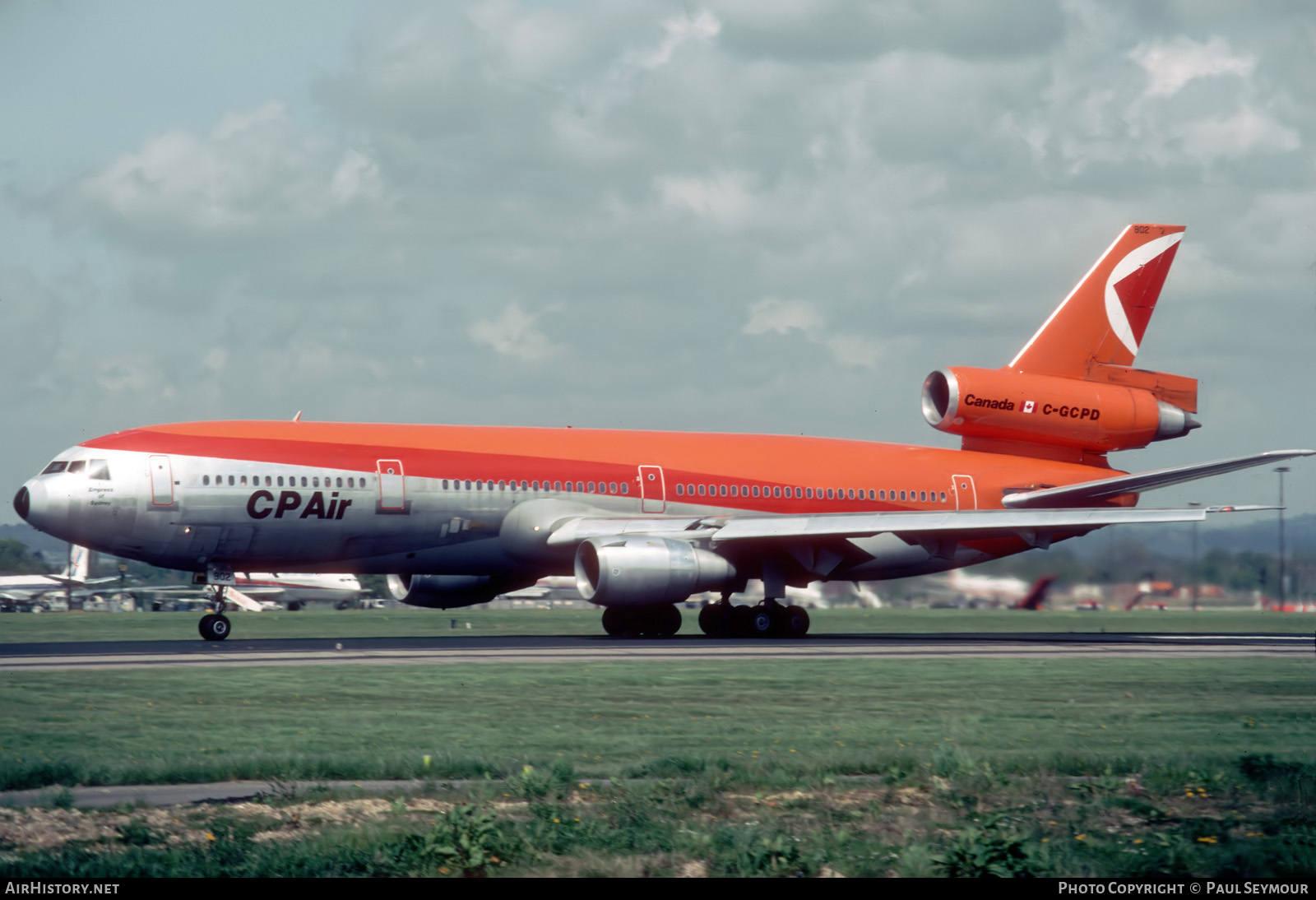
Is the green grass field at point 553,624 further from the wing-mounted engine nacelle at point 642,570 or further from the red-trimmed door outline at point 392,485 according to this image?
the wing-mounted engine nacelle at point 642,570

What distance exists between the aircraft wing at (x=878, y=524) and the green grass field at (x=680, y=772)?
1122 cm

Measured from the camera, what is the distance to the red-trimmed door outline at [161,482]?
31000 millimetres

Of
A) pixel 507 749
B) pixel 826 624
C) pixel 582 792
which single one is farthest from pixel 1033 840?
pixel 826 624

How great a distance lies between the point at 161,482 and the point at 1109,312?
26.7 metres

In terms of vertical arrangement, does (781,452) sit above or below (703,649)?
above

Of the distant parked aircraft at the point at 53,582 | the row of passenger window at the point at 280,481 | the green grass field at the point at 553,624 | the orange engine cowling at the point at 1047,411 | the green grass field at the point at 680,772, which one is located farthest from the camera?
the distant parked aircraft at the point at 53,582

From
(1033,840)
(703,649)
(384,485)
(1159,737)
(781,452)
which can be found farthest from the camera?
(781,452)

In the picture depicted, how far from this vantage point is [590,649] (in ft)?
95.2

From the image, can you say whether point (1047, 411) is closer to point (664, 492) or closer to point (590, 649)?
point (664, 492)

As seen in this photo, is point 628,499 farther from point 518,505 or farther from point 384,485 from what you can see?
point 384,485

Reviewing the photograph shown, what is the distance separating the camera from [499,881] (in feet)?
28.9

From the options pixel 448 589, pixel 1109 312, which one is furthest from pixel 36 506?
pixel 1109 312

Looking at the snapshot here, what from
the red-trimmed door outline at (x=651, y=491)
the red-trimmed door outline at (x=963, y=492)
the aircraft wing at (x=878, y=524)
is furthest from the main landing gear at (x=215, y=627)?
the red-trimmed door outline at (x=963, y=492)

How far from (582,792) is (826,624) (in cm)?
3355
